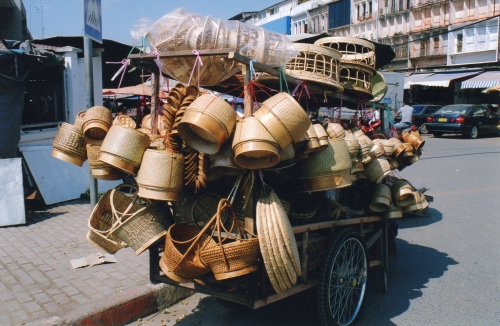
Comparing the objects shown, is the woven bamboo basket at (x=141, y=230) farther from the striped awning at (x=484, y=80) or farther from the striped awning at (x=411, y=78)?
the striped awning at (x=411, y=78)

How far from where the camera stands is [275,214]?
3.21 meters

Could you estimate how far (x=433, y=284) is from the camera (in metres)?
5.26

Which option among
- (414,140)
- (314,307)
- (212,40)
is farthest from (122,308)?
(414,140)

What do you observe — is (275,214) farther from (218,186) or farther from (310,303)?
(310,303)

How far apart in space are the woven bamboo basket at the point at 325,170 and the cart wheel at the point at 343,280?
1.58 feet

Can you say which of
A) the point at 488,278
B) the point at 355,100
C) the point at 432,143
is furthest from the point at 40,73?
the point at 432,143

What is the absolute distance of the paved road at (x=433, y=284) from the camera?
14.3ft

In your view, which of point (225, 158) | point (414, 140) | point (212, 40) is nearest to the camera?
point (225, 158)

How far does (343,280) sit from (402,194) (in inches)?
58.5

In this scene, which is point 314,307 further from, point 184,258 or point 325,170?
point 184,258

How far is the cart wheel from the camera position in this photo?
3777 millimetres

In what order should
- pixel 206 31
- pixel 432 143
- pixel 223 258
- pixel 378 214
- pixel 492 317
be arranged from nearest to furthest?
pixel 223 258, pixel 206 31, pixel 492 317, pixel 378 214, pixel 432 143

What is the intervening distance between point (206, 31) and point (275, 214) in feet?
4.74

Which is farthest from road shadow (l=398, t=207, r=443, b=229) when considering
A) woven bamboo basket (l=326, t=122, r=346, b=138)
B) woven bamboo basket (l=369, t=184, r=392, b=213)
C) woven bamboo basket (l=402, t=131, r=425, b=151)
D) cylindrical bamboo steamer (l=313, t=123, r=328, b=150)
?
cylindrical bamboo steamer (l=313, t=123, r=328, b=150)
